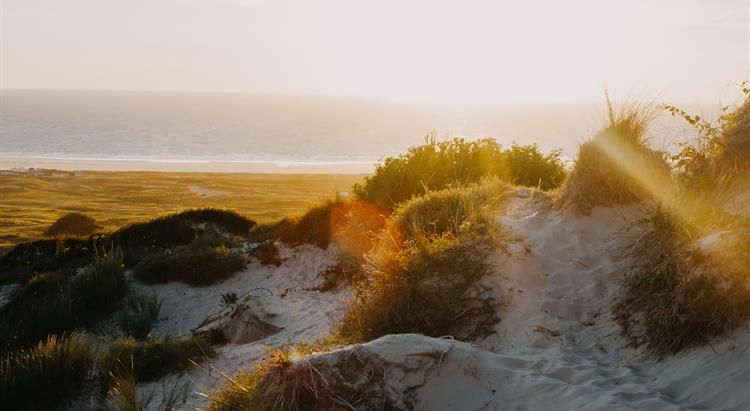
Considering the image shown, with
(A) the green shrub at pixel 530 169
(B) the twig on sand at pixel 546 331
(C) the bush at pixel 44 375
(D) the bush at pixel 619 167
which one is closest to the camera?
(B) the twig on sand at pixel 546 331

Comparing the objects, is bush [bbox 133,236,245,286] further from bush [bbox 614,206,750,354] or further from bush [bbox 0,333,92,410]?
bush [bbox 614,206,750,354]

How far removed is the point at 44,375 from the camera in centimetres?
817

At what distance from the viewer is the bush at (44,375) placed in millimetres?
7836

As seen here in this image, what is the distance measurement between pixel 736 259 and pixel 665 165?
4333 mm

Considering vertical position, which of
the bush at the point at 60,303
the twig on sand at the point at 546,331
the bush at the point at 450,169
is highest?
the bush at the point at 450,169

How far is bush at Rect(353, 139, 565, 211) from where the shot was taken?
15.9 meters

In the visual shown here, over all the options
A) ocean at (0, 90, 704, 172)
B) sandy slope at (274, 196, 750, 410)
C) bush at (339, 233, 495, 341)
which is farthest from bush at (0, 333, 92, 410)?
ocean at (0, 90, 704, 172)

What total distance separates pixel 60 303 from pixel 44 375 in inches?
193

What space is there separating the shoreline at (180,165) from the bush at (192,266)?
243 ft

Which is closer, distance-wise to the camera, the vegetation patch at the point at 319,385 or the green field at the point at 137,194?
the vegetation patch at the point at 319,385

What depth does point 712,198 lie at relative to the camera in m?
7.32

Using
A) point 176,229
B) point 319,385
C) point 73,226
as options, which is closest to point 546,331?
point 319,385

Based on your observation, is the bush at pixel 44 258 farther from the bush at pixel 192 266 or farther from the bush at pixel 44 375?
the bush at pixel 44 375

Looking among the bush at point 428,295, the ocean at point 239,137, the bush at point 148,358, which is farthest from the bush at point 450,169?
the ocean at point 239,137
